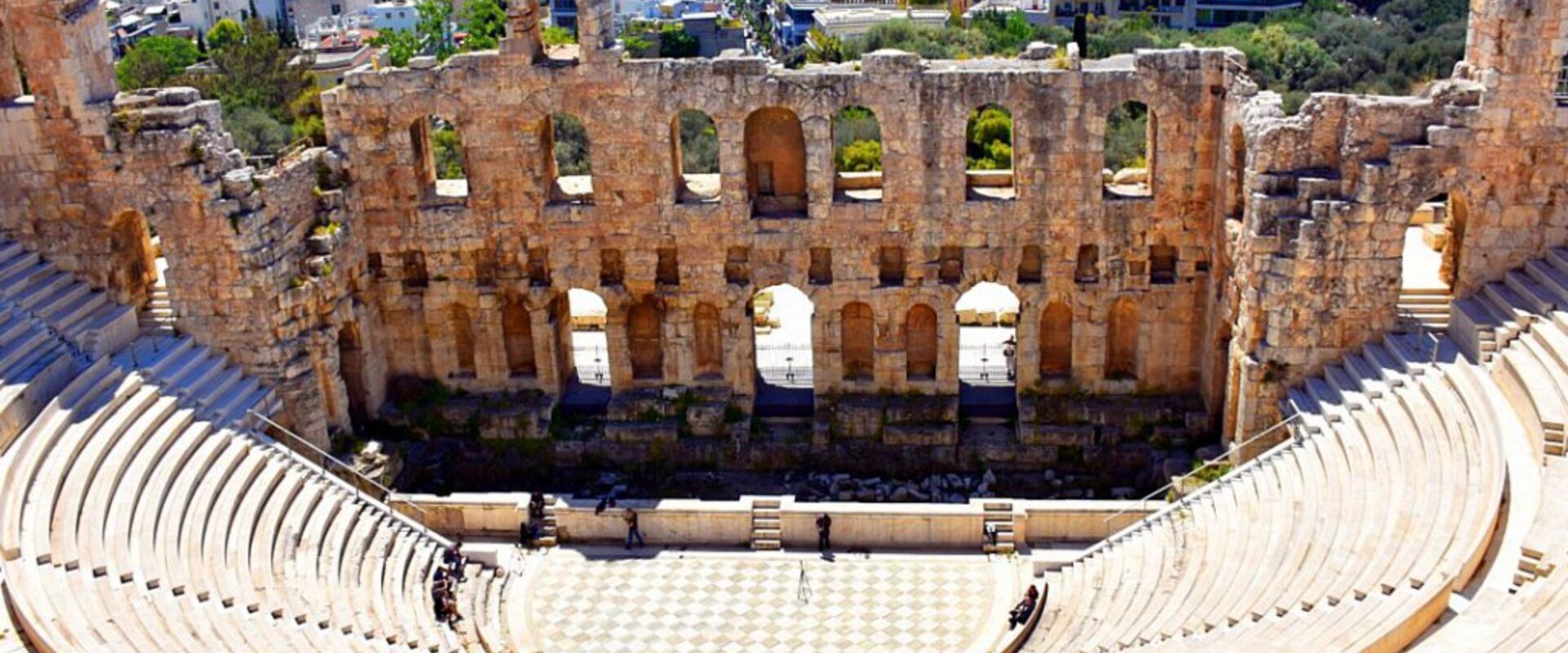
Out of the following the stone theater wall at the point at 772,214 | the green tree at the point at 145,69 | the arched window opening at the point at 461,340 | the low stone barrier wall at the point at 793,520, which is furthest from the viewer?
the green tree at the point at 145,69

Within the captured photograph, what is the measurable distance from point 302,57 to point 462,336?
137ft

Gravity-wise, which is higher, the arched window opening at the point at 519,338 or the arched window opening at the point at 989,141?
the arched window opening at the point at 989,141

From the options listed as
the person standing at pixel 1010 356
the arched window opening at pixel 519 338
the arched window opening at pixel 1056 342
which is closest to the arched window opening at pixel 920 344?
the person standing at pixel 1010 356

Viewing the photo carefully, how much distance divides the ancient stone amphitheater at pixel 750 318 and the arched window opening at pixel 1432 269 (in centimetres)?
13

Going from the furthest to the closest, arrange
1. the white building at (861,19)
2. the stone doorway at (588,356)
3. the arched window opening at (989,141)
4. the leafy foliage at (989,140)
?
the white building at (861,19) < the leafy foliage at (989,140) < the arched window opening at (989,141) < the stone doorway at (588,356)

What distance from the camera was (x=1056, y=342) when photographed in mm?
30078

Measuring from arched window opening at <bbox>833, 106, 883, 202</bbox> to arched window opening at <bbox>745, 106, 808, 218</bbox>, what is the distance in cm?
74

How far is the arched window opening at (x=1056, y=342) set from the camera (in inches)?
1170

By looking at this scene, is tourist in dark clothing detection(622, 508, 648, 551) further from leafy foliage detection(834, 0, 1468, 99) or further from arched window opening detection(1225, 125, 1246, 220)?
leafy foliage detection(834, 0, 1468, 99)

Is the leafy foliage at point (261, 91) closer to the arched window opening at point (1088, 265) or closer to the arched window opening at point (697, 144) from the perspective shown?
the arched window opening at point (697, 144)

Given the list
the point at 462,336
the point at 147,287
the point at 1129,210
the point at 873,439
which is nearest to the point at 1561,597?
the point at 1129,210

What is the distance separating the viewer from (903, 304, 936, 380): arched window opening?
29859mm

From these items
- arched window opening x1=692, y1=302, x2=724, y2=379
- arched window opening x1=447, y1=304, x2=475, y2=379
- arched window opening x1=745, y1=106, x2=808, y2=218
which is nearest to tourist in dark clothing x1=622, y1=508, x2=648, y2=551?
arched window opening x1=692, y1=302, x2=724, y2=379

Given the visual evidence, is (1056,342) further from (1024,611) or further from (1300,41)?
(1300,41)
